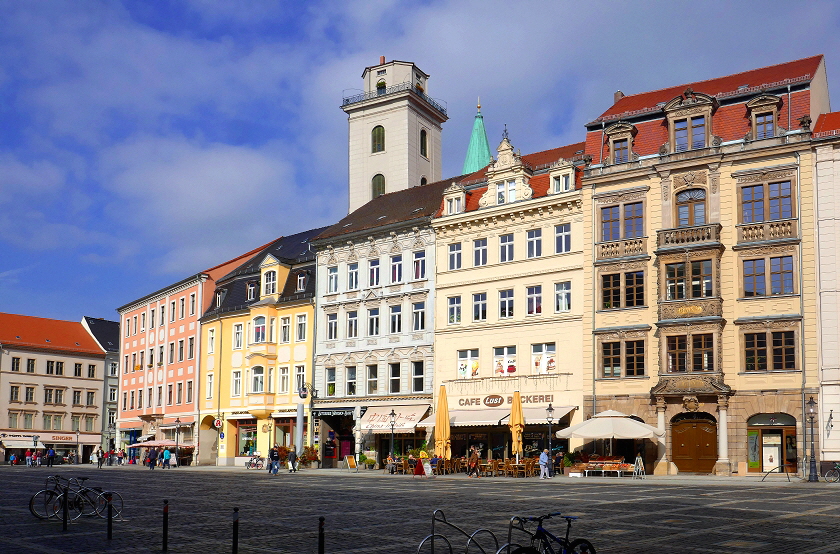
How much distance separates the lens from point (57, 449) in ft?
313

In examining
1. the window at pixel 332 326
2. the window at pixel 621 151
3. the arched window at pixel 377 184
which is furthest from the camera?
the arched window at pixel 377 184

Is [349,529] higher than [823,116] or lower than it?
lower

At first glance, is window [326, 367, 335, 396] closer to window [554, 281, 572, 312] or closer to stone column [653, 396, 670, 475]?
window [554, 281, 572, 312]

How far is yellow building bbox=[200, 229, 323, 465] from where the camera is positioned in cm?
6066

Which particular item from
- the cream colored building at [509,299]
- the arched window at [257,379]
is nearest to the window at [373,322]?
the cream colored building at [509,299]

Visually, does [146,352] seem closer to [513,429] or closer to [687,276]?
[513,429]

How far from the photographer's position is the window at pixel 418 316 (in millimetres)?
54406

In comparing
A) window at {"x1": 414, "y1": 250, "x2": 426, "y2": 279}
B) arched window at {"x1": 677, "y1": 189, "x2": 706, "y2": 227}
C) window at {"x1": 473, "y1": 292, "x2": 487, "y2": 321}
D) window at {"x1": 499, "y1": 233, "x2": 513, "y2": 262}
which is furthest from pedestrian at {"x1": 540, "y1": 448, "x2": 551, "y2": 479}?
window at {"x1": 414, "y1": 250, "x2": 426, "y2": 279}

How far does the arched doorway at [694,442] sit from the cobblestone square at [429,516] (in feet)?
24.7

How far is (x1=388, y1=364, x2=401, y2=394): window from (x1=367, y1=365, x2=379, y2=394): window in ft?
3.33

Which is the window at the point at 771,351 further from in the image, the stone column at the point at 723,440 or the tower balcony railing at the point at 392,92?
the tower balcony railing at the point at 392,92

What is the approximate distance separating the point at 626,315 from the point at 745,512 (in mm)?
24034

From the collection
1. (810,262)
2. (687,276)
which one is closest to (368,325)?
(687,276)

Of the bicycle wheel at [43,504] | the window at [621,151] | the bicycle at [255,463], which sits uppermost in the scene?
the window at [621,151]
